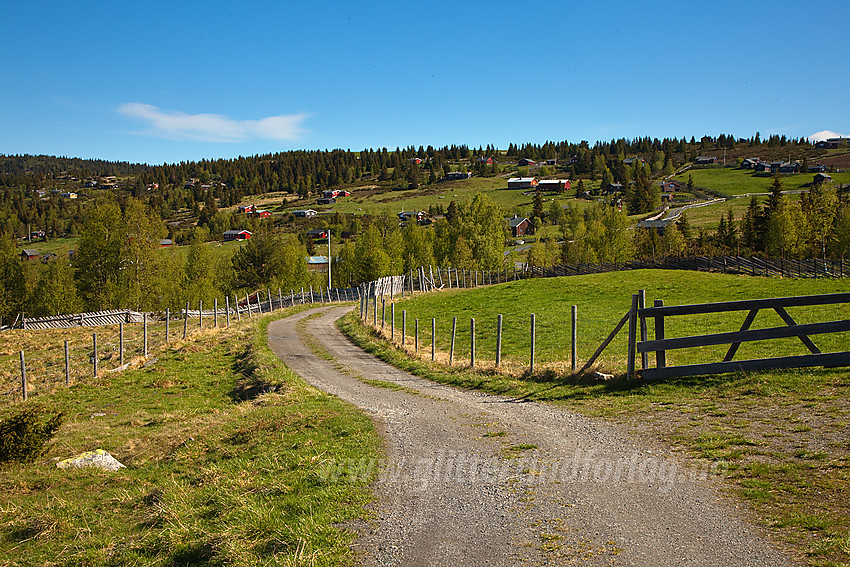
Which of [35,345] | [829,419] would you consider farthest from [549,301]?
[35,345]

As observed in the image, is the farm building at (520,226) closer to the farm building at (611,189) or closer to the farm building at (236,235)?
the farm building at (611,189)

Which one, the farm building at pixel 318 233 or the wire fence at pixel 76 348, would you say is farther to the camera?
the farm building at pixel 318 233

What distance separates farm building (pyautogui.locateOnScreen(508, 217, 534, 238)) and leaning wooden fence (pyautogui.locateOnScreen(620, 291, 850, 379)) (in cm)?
13717

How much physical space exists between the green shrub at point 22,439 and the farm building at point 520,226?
5515 inches

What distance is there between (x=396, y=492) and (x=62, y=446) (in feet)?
34.2

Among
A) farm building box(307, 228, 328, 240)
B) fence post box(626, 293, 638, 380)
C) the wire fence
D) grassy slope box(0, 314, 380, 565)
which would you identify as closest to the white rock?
grassy slope box(0, 314, 380, 565)

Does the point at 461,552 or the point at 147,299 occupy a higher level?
the point at 461,552

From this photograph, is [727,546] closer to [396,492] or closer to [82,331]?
[396,492]

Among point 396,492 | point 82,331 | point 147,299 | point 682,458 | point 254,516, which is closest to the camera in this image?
point 254,516

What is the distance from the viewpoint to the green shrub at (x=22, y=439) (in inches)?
483

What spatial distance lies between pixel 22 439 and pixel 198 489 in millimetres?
6275

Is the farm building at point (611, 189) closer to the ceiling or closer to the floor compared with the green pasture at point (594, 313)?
closer to the ceiling

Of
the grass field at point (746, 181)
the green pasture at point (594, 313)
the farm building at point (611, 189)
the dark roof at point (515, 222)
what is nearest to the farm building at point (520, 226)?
the dark roof at point (515, 222)

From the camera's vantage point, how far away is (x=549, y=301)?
36875mm
